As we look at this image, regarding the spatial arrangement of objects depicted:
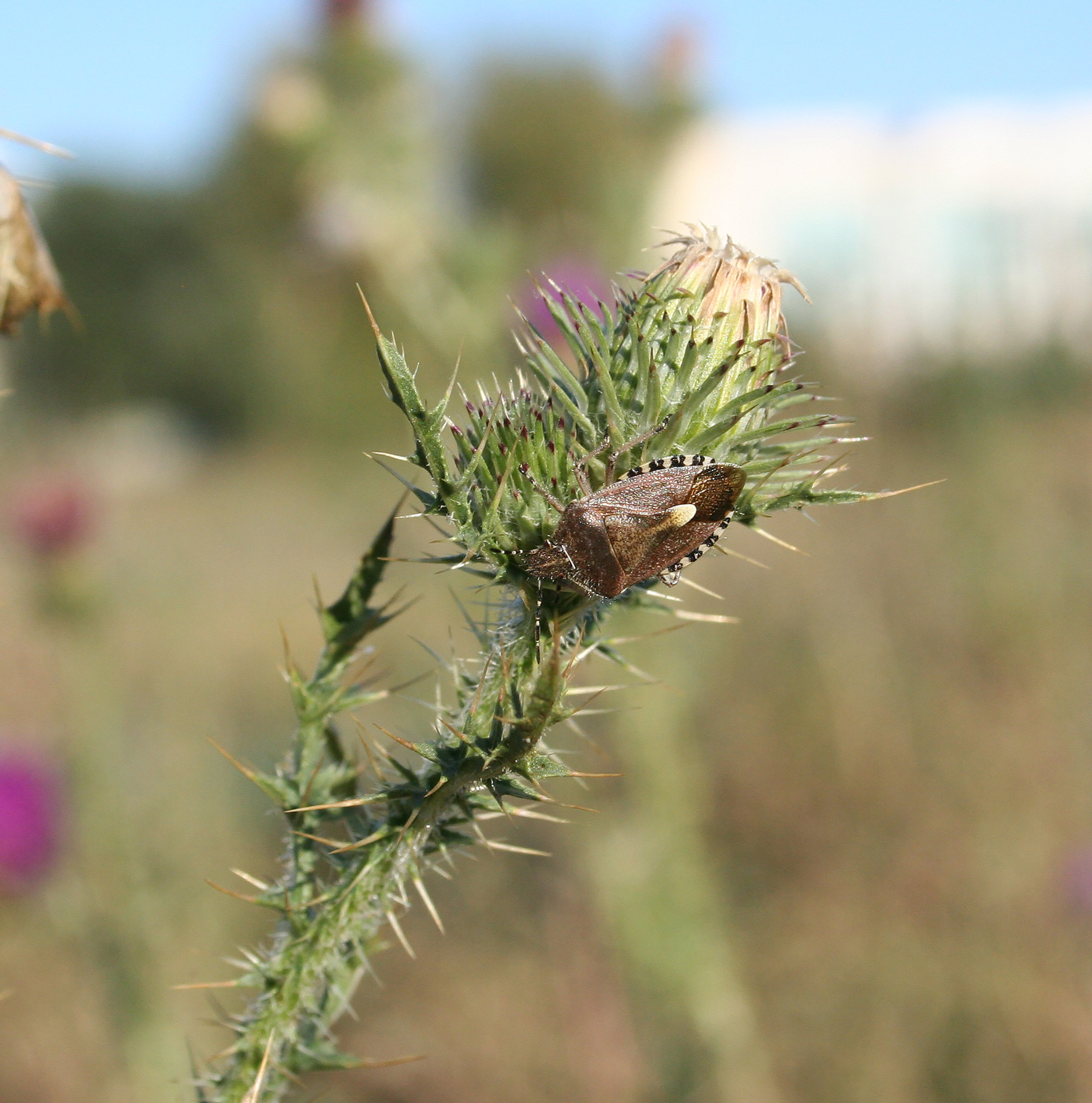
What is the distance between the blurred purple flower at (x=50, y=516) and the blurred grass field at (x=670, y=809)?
0.08m

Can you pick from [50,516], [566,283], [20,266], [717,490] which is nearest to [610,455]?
[717,490]

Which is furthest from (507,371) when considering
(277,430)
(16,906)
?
(277,430)

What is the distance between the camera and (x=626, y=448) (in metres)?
1.68

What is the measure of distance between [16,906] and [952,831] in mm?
5493

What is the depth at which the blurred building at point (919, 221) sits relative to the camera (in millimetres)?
12266

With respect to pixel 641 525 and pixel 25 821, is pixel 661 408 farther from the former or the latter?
pixel 25 821

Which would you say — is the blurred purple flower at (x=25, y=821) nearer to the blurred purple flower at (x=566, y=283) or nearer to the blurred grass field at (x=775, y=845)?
the blurred grass field at (x=775, y=845)

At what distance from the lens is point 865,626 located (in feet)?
26.3

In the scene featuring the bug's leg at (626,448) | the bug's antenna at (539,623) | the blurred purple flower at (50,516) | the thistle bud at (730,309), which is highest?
the thistle bud at (730,309)

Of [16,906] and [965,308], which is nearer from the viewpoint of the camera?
[16,906]

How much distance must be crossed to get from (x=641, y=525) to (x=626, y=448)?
0.14 meters

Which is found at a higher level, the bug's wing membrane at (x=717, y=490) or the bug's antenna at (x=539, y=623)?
the bug's wing membrane at (x=717, y=490)

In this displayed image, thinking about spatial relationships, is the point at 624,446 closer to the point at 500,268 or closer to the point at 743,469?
the point at 743,469

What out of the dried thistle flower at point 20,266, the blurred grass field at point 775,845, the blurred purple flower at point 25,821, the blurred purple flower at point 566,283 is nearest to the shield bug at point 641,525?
the dried thistle flower at point 20,266
